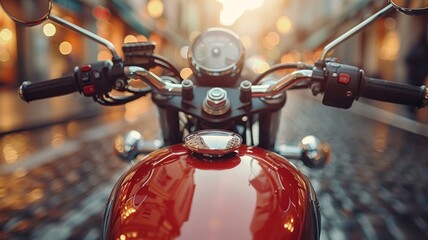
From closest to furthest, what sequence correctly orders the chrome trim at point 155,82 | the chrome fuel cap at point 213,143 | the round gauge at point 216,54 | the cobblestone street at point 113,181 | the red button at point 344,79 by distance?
the chrome fuel cap at point 213,143, the red button at point 344,79, the chrome trim at point 155,82, the round gauge at point 216,54, the cobblestone street at point 113,181

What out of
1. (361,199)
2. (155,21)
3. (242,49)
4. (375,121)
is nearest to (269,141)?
(242,49)

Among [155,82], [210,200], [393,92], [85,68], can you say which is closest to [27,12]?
[85,68]

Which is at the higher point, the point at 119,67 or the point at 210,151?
the point at 119,67

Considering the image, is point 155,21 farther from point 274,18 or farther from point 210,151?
point 210,151

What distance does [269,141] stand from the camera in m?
2.30

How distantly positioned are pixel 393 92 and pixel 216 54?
2.42 feet

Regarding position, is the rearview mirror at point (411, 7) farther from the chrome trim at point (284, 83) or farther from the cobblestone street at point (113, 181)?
the cobblestone street at point (113, 181)

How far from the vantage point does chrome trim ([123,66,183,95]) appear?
6.45ft

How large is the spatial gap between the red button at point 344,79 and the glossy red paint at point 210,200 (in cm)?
49

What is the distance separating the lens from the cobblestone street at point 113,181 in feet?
12.7

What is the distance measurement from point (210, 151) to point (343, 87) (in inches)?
26.0

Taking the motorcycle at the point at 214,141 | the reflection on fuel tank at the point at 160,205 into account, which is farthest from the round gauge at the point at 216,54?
the reflection on fuel tank at the point at 160,205

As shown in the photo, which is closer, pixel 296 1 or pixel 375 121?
pixel 375 121

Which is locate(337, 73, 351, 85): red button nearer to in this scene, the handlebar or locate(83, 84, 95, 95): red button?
the handlebar
